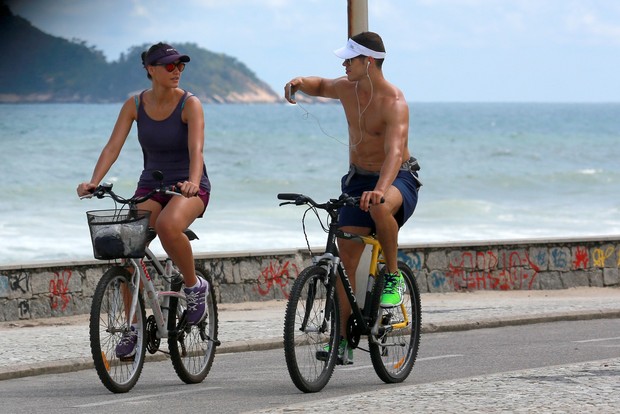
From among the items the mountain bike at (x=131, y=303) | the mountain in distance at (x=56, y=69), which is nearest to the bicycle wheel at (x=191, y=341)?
the mountain bike at (x=131, y=303)

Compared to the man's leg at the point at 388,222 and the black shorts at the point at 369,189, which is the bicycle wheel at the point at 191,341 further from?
the man's leg at the point at 388,222

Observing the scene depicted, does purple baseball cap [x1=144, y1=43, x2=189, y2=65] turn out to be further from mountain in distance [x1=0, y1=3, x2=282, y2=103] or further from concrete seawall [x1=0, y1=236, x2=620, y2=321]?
mountain in distance [x1=0, y1=3, x2=282, y2=103]

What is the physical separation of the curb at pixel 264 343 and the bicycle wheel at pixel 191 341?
127 centimetres

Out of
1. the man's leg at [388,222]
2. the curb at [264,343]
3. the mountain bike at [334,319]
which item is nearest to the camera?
the mountain bike at [334,319]

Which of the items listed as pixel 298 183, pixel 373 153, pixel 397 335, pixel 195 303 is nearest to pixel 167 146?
pixel 195 303

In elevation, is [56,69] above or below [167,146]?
above

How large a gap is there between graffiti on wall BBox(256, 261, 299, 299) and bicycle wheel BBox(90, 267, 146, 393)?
6518 millimetres

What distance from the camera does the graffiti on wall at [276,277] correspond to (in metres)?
14.8

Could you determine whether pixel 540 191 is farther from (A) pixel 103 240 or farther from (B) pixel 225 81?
(B) pixel 225 81

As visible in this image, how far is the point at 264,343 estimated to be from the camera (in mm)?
11055

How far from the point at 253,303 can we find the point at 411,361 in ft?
19.5

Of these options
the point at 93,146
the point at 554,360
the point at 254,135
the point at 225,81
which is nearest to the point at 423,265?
the point at 554,360

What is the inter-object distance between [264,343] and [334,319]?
296 cm

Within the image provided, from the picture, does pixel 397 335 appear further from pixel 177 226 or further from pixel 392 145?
pixel 177 226
